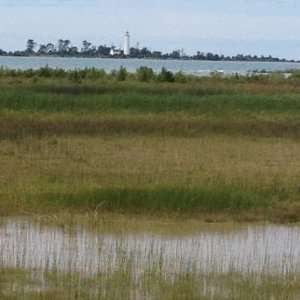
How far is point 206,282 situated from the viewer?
8.88 metres

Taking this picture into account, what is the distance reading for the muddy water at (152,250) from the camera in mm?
9367

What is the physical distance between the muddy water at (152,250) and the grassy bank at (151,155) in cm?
108

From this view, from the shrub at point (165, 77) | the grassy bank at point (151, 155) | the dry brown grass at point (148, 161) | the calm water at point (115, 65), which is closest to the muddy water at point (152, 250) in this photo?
the grassy bank at point (151, 155)

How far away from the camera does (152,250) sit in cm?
1007

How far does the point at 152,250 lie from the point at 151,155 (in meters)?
8.71

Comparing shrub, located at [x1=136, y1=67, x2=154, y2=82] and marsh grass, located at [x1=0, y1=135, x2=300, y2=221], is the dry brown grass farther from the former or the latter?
shrub, located at [x1=136, y1=67, x2=154, y2=82]

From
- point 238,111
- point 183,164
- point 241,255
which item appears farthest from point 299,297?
point 238,111

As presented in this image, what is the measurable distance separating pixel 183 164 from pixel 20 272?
28.6ft

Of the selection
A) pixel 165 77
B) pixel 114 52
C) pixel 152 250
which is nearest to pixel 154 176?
pixel 152 250

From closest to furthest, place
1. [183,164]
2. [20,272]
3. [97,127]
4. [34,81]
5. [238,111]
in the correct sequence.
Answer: [20,272]
[183,164]
[97,127]
[238,111]
[34,81]

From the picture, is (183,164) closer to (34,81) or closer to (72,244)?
(72,244)

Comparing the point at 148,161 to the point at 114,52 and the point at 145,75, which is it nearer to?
the point at 145,75

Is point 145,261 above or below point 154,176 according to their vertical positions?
above

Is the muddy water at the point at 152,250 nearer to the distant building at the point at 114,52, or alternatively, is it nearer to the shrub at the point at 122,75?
the shrub at the point at 122,75
